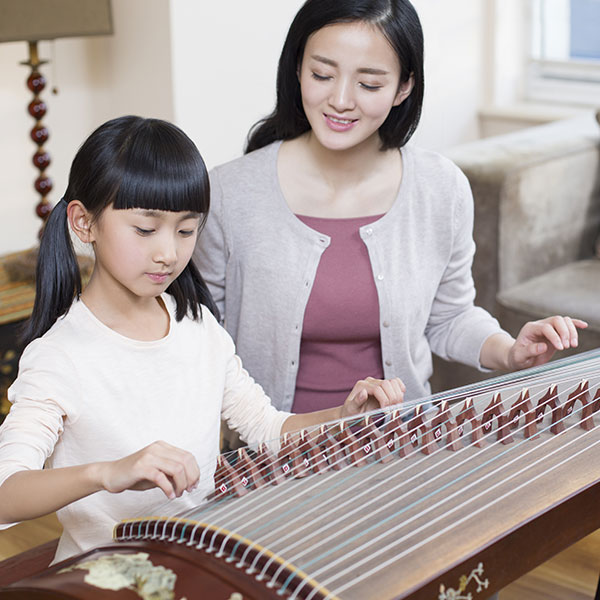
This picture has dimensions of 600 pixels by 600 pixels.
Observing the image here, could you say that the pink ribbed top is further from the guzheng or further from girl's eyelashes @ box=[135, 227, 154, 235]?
girl's eyelashes @ box=[135, 227, 154, 235]

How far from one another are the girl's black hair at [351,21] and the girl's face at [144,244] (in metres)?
0.47

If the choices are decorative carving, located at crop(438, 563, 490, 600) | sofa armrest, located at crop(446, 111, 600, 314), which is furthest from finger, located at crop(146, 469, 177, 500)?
sofa armrest, located at crop(446, 111, 600, 314)

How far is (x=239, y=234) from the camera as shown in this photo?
1.66 m

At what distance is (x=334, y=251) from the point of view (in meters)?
1.66

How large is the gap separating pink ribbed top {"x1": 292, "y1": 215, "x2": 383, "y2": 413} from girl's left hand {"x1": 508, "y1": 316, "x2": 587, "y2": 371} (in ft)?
0.88

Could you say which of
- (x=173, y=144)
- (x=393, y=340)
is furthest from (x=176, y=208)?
(x=393, y=340)

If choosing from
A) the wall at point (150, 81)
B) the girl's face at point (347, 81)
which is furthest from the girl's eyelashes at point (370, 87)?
the wall at point (150, 81)

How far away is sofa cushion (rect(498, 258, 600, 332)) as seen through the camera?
8.28ft

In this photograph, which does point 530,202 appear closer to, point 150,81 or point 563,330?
point 150,81

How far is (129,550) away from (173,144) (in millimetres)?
510

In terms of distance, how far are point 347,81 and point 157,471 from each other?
2.47 ft

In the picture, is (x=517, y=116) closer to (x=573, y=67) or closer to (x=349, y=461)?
(x=573, y=67)

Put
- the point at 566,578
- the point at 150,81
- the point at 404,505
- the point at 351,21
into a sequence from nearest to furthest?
the point at 404,505
the point at 566,578
the point at 351,21
the point at 150,81

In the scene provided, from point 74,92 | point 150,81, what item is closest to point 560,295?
point 150,81
